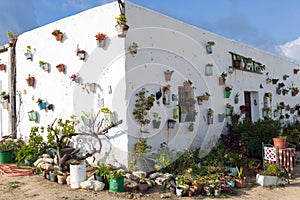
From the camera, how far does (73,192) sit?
17.1 ft

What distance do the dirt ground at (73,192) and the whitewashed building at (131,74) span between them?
111cm

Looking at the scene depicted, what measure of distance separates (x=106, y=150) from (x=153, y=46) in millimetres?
2647

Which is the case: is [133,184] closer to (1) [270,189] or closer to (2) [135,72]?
(2) [135,72]

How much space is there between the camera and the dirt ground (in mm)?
5001

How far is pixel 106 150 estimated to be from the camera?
643cm

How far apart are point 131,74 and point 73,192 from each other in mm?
2651

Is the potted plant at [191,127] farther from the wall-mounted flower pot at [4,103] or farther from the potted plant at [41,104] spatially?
the wall-mounted flower pot at [4,103]

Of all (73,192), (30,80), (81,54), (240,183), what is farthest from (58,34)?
(240,183)

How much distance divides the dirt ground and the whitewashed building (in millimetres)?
1112

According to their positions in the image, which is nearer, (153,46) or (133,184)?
(133,184)

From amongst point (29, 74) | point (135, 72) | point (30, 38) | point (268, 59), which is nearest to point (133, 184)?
point (135, 72)

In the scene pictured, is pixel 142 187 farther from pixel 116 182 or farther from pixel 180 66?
pixel 180 66

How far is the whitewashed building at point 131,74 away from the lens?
6.27m

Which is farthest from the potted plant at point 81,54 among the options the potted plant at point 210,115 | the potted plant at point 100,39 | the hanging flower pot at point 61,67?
the potted plant at point 210,115
